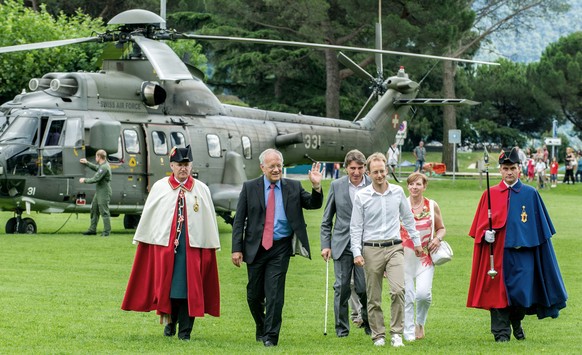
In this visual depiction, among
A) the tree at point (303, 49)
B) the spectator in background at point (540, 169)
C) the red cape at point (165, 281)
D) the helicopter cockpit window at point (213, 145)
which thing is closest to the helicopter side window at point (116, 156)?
the helicopter cockpit window at point (213, 145)

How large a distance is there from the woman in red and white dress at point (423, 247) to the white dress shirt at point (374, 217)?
77 cm

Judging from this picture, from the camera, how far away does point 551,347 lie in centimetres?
1217

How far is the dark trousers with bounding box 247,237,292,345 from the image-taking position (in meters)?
12.0

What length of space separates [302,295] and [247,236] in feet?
15.7

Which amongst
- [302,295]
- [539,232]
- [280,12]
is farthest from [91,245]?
[280,12]

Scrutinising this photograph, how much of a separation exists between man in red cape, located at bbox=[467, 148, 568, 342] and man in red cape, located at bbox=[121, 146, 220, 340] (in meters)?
2.75

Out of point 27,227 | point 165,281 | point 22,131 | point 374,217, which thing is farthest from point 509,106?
point 165,281

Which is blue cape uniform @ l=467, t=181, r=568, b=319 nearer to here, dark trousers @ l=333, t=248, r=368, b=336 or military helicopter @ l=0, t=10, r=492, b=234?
dark trousers @ l=333, t=248, r=368, b=336

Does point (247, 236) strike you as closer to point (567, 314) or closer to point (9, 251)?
point (567, 314)

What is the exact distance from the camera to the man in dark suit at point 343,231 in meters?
12.6

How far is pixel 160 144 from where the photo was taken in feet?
86.8

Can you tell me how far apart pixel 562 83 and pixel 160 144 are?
68.8 meters

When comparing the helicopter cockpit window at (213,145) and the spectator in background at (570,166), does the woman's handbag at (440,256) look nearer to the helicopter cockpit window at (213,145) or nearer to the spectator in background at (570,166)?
the helicopter cockpit window at (213,145)

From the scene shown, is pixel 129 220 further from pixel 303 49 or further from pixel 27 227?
pixel 303 49
